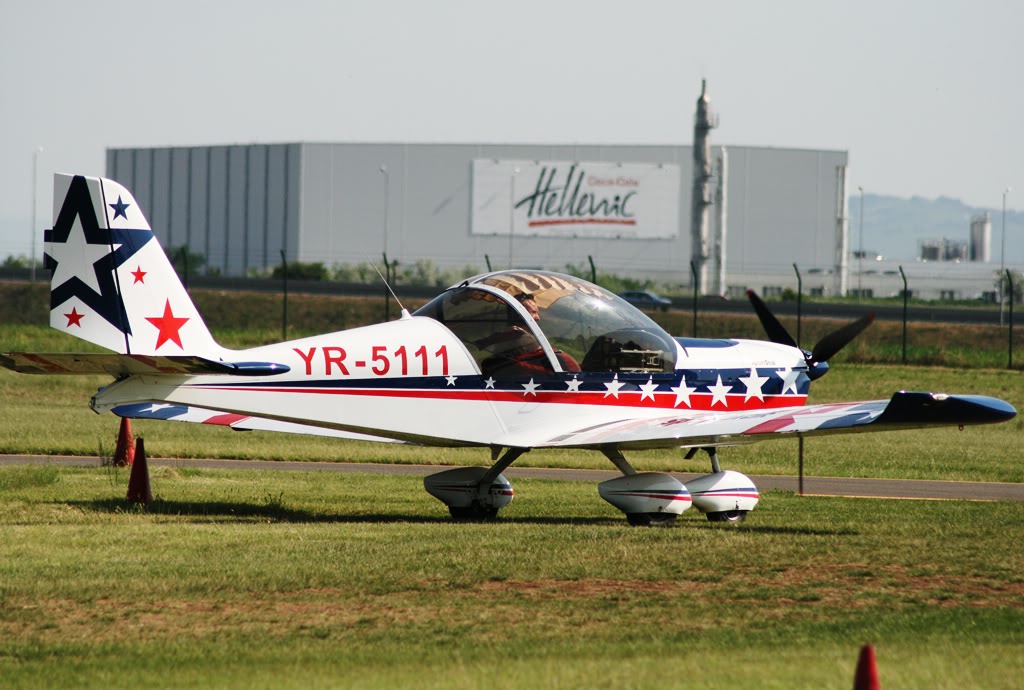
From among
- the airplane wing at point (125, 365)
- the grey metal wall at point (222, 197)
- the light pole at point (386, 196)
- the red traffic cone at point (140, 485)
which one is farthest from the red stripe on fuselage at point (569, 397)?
the grey metal wall at point (222, 197)

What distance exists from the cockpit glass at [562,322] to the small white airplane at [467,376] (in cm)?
2

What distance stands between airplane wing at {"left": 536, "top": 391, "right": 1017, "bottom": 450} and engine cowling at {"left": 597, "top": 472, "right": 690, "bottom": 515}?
40 cm

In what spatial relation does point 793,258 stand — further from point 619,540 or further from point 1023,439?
point 619,540

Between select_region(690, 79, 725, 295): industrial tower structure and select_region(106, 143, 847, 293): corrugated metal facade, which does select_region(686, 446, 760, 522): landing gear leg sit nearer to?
select_region(690, 79, 725, 295): industrial tower structure

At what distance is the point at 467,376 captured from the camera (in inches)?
572

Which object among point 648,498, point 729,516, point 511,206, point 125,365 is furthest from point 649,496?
point 511,206

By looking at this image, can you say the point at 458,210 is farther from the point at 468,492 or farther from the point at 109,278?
the point at 109,278

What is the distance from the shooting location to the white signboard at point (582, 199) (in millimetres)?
98562

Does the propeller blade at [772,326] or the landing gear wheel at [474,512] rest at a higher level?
the propeller blade at [772,326]

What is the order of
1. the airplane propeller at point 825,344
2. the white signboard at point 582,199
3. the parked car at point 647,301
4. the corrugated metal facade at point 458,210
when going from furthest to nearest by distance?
the white signboard at point 582,199
the corrugated metal facade at point 458,210
the parked car at point 647,301
the airplane propeller at point 825,344

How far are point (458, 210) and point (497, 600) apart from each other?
297 feet

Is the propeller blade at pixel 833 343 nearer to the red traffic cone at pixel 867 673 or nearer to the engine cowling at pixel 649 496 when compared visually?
the engine cowling at pixel 649 496

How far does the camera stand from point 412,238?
99875mm

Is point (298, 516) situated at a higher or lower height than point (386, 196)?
lower
